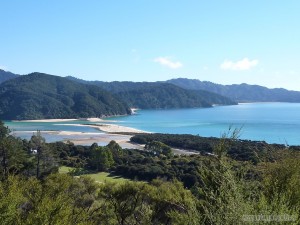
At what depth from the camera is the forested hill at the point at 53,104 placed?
154062 mm

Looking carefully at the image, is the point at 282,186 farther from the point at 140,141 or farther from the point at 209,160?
the point at 140,141

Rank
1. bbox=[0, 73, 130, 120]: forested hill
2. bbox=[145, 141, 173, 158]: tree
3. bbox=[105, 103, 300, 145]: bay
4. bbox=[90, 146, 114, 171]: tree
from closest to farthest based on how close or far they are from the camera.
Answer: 1. bbox=[90, 146, 114, 171]: tree
2. bbox=[145, 141, 173, 158]: tree
3. bbox=[105, 103, 300, 145]: bay
4. bbox=[0, 73, 130, 120]: forested hill

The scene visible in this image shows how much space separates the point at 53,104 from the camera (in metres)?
166

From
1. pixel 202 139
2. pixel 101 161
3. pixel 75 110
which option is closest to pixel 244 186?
pixel 101 161

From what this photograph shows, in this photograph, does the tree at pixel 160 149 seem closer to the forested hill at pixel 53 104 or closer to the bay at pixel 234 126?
the bay at pixel 234 126

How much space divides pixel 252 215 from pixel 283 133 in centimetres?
9675

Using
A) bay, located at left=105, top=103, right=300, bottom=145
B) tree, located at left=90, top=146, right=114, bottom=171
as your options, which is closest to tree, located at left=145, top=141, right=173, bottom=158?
bay, located at left=105, top=103, right=300, bottom=145

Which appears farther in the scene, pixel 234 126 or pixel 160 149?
pixel 234 126

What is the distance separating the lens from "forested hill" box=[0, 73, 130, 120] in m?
154

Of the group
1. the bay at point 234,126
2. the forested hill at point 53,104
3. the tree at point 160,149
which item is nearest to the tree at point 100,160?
the tree at point 160,149

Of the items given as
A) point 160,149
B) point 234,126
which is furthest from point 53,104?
point 160,149

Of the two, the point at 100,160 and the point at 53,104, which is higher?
the point at 53,104

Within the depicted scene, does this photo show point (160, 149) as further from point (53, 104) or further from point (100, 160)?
point (53, 104)

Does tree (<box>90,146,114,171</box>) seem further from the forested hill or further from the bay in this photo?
the forested hill
